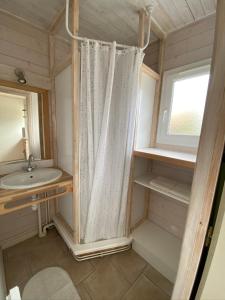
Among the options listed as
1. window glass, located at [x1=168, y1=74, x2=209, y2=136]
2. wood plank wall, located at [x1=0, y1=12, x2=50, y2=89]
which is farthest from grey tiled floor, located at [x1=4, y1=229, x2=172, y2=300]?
wood plank wall, located at [x1=0, y1=12, x2=50, y2=89]

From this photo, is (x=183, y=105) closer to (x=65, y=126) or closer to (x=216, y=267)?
(x=65, y=126)

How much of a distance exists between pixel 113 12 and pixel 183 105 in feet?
3.58

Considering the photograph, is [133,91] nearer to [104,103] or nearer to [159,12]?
[104,103]

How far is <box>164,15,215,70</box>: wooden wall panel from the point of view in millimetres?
1254

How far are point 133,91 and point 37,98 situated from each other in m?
1.06

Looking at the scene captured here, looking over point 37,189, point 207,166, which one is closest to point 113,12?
point 207,166

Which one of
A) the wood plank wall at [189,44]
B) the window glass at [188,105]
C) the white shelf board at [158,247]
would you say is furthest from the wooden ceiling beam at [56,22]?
the white shelf board at [158,247]

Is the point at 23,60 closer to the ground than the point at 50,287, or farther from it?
farther from it

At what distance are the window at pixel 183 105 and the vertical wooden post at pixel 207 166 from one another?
0.98m

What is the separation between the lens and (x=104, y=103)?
1.21 m

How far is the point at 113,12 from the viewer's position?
1.24 metres

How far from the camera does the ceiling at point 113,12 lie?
45.0 inches

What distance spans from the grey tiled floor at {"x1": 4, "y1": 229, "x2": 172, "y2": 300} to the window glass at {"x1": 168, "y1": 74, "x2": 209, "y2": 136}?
1448 mm

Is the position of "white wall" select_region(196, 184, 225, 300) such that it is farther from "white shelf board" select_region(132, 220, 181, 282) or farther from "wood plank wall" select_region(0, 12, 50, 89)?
"wood plank wall" select_region(0, 12, 50, 89)
